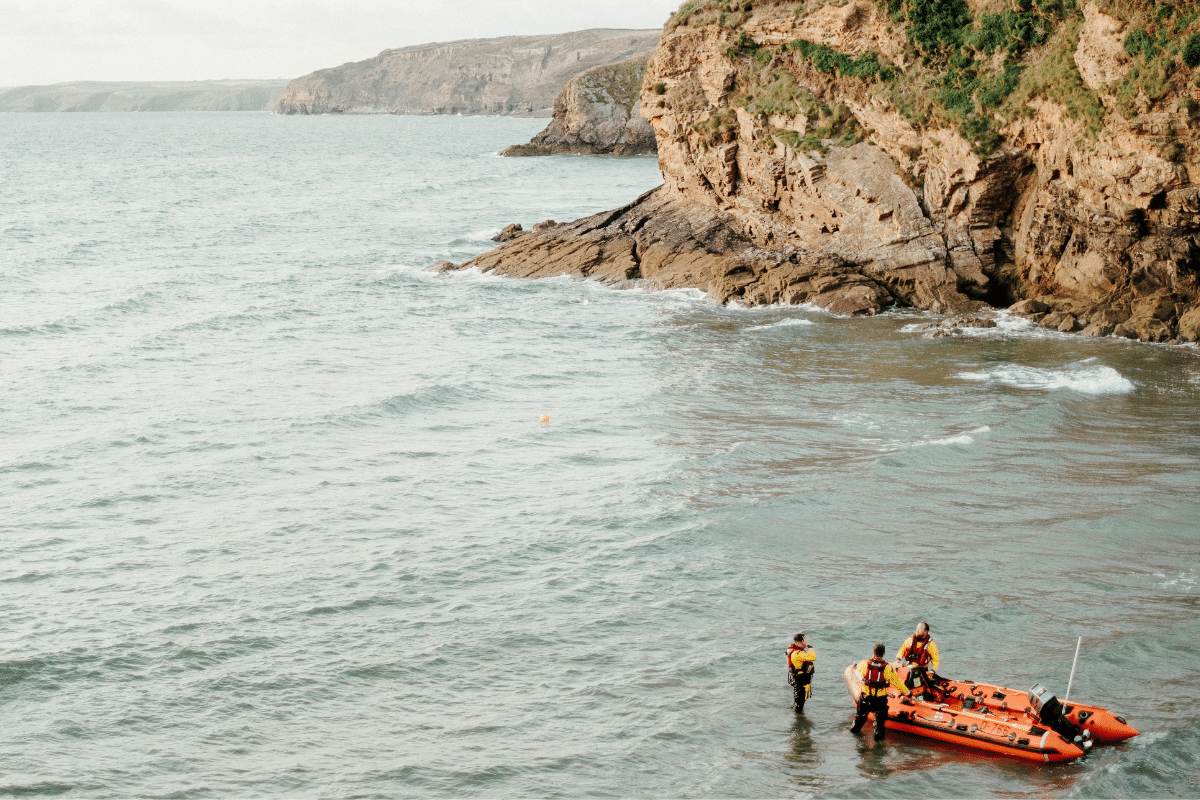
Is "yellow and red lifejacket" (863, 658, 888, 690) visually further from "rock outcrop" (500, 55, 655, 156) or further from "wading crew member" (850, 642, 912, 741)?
"rock outcrop" (500, 55, 655, 156)

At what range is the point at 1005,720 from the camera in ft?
52.1

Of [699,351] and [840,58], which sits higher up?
[840,58]

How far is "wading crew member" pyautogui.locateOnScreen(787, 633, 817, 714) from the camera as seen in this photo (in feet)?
54.0

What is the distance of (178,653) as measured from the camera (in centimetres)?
1908

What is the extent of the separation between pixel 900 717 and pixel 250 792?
9715 millimetres

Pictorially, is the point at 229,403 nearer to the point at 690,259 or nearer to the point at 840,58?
the point at 690,259

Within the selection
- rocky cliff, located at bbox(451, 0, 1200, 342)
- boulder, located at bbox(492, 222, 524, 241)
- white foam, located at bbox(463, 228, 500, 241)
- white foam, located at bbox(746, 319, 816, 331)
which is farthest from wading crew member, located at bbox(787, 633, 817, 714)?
white foam, located at bbox(463, 228, 500, 241)

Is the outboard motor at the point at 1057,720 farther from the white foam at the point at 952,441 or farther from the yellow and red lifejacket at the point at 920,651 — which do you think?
the white foam at the point at 952,441

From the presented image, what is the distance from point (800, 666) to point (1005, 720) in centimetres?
306

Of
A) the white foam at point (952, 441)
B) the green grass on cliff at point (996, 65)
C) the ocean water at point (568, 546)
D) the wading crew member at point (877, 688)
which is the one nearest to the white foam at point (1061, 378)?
the ocean water at point (568, 546)

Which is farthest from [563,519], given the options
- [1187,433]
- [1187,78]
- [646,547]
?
[1187,78]

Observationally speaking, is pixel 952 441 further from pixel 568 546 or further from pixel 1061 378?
pixel 568 546

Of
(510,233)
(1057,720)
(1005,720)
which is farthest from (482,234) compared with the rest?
(1057,720)

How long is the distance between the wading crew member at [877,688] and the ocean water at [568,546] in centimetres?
45
